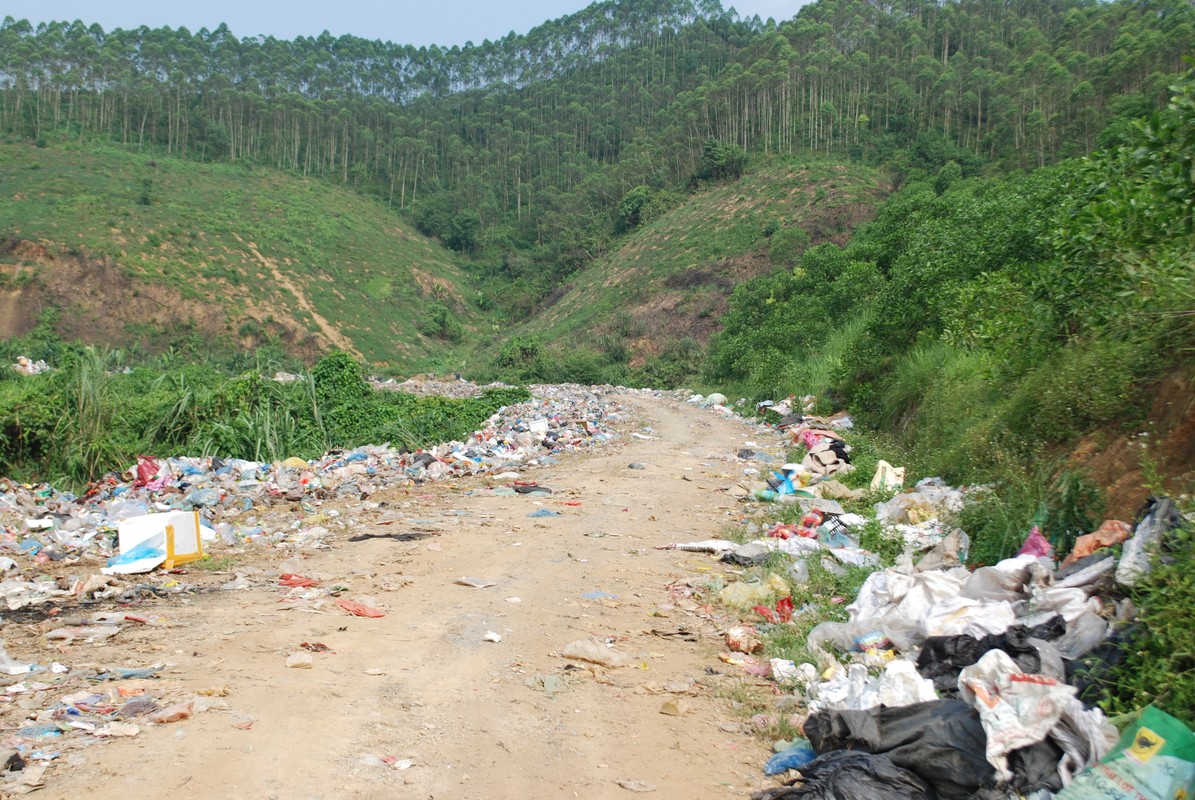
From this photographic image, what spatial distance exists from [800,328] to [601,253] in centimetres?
3401

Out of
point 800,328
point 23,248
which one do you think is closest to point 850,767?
point 800,328

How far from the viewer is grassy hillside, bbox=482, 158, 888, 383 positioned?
36.3 metres

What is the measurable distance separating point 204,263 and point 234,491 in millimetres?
40757

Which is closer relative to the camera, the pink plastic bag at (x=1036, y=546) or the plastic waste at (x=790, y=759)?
the plastic waste at (x=790, y=759)

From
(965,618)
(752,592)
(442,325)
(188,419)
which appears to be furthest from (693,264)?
(965,618)

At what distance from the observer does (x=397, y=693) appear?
354 centimetres

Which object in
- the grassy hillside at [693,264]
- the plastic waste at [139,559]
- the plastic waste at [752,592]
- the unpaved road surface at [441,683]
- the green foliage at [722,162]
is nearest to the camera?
the unpaved road surface at [441,683]

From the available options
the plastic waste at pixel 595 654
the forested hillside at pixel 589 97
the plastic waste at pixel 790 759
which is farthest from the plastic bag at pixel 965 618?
the forested hillside at pixel 589 97

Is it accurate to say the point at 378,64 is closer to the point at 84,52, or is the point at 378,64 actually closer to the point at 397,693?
the point at 84,52

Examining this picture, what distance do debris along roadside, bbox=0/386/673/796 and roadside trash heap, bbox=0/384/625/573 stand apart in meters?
0.02

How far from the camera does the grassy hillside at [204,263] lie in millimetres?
39531

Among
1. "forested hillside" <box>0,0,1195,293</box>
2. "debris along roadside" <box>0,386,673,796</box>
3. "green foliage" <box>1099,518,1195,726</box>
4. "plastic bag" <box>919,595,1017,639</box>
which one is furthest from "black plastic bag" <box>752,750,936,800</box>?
"forested hillside" <box>0,0,1195,293</box>

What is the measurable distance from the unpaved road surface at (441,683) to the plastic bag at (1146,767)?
1099 mm

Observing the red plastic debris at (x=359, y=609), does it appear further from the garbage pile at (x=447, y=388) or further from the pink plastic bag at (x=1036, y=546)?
the garbage pile at (x=447, y=388)
